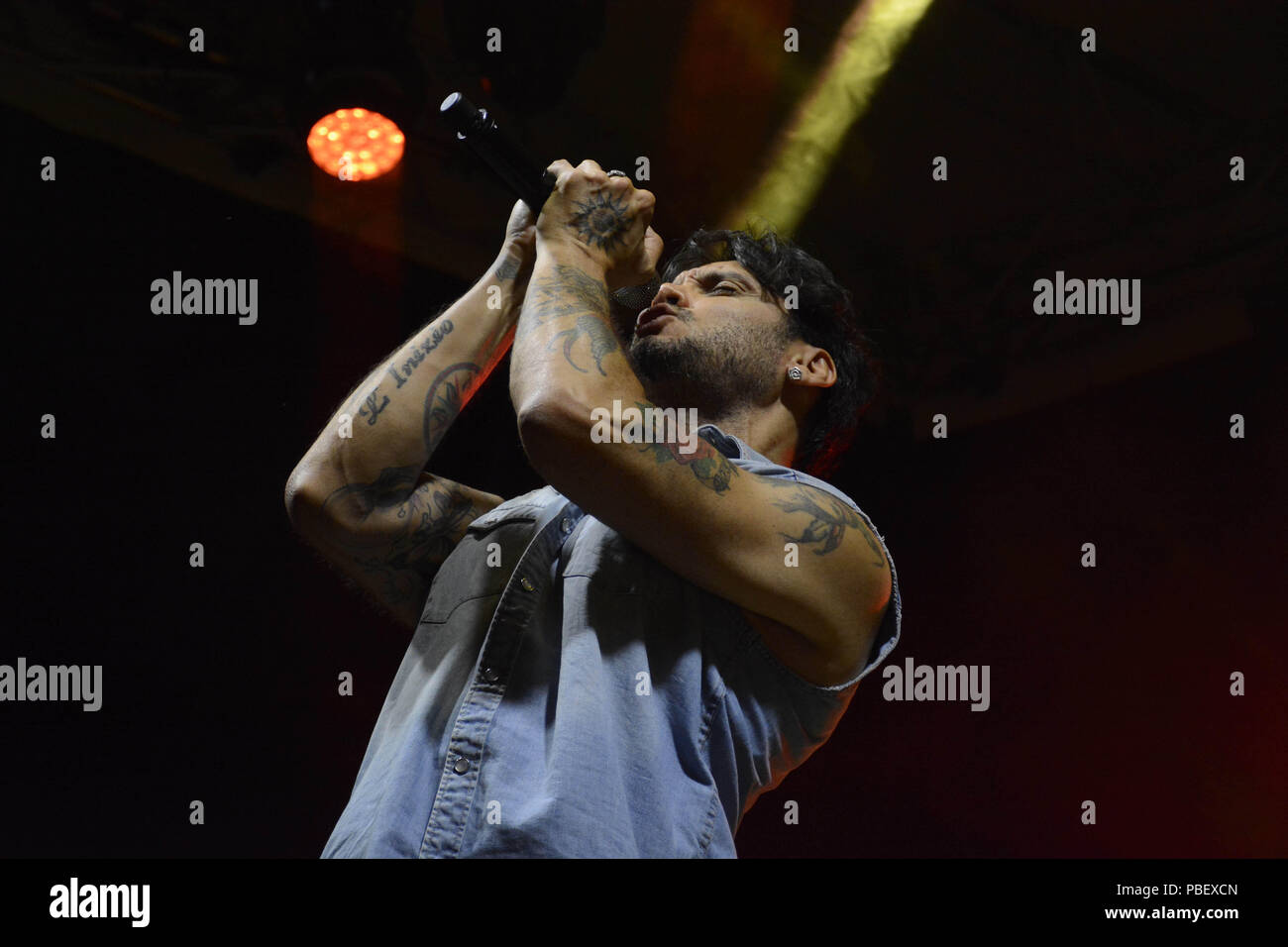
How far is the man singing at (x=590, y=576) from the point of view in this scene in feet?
3.54

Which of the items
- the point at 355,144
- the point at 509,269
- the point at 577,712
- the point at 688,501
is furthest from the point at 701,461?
the point at 355,144

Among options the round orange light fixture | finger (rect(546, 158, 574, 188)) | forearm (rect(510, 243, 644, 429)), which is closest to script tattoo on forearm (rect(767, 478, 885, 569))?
forearm (rect(510, 243, 644, 429))

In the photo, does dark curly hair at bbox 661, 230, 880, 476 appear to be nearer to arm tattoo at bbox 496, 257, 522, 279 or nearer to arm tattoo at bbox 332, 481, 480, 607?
arm tattoo at bbox 496, 257, 522, 279

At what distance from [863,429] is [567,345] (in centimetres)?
151

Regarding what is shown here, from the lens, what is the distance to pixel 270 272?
2336 mm

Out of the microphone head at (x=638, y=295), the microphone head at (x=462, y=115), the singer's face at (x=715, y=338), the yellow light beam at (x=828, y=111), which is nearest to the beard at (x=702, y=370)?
the singer's face at (x=715, y=338)

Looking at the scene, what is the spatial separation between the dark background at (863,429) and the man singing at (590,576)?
98 cm

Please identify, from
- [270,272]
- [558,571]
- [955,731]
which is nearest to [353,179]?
[270,272]

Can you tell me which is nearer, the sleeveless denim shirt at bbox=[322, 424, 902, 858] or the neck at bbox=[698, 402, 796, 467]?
the sleeveless denim shirt at bbox=[322, 424, 902, 858]

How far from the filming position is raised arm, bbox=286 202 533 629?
139cm

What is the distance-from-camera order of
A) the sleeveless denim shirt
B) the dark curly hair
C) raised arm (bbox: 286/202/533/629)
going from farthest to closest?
the dark curly hair → raised arm (bbox: 286/202/533/629) → the sleeveless denim shirt

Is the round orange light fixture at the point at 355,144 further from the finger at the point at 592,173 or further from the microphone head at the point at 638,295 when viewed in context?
the finger at the point at 592,173

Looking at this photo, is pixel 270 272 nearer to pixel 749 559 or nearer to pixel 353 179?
pixel 353 179

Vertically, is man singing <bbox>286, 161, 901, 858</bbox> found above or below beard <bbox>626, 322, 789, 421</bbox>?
below
